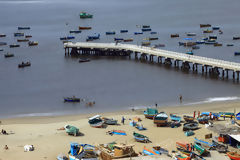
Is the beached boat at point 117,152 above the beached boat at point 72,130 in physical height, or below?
above

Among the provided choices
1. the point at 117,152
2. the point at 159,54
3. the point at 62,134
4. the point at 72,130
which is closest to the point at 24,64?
the point at 159,54

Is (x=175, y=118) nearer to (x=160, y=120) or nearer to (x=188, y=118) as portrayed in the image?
(x=188, y=118)

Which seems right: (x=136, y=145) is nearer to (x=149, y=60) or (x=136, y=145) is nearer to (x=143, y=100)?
(x=143, y=100)

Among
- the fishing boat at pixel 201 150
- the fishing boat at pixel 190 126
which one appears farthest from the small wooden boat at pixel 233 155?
the fishing boat at pixel 190 126

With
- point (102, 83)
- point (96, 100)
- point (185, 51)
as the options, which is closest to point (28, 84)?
point (102, 83)

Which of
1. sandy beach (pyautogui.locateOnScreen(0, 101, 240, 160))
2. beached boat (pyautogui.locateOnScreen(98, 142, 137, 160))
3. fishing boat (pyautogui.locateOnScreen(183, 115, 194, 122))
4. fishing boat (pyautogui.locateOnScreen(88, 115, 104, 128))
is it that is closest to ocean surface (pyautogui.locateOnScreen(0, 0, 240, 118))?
sandy beach (pyautogui.locateOnScreen(0, 101, 240, 160))

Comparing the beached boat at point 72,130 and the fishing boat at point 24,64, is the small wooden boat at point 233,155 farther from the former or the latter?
the fishing boat at point 24,64
